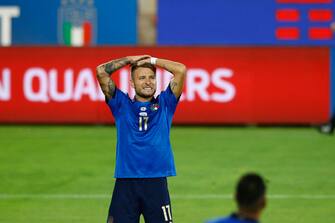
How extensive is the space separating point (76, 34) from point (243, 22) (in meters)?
4.47

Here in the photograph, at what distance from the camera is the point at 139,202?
29.2 feet

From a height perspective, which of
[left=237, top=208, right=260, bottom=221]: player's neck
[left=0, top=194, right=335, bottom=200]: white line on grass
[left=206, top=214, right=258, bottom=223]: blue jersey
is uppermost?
[left=237, top=208, right=260, bottom=221]: player's neck

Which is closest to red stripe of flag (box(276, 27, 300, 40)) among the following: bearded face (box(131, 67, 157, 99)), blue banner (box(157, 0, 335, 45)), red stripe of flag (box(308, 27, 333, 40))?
blue banner (box(157, 0, 335, 45))

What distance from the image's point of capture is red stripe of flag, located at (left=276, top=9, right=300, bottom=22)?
26891 mm

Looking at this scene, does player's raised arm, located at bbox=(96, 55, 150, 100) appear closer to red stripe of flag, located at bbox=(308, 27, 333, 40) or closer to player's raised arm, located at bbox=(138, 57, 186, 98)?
player's raised arm, located at bbox=(138, 57, 186, 98)

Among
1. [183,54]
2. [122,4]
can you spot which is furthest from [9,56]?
[122,4]

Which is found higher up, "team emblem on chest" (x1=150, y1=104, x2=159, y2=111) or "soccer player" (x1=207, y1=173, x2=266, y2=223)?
"team emblem on chest" (x1=150, y1=104, x2=159, y2=111)

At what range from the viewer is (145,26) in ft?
101

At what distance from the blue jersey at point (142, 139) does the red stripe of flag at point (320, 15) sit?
18412mm

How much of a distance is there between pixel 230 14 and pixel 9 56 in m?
6.71

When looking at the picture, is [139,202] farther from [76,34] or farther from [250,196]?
[76,34]

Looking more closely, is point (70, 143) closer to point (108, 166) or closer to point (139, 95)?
point (108, 166)

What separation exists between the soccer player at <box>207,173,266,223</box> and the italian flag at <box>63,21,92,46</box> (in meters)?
22.0

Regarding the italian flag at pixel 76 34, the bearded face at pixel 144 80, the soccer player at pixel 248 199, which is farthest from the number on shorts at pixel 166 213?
the italian flag at pixel 76 34
